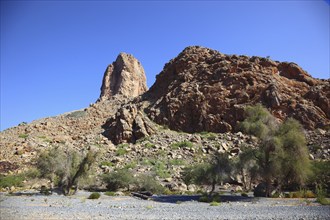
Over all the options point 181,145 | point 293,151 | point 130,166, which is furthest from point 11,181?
point 293,151

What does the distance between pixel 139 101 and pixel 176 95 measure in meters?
10.7

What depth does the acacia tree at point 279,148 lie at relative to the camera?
26422 millimetres

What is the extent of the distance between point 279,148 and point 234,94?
101 ft

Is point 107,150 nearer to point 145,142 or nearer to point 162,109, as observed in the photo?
point 145,142

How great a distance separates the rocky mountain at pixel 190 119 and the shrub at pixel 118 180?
3.33m

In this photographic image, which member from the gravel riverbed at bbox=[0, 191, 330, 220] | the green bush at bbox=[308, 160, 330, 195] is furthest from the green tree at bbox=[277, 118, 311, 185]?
the green bush at bbox=[308, 160, 330, 195]

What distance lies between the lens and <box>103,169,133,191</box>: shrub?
36219 millimetres

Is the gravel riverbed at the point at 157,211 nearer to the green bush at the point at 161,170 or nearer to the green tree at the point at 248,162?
the green tree at the point at 248,162

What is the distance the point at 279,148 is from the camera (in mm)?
26078

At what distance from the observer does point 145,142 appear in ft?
165

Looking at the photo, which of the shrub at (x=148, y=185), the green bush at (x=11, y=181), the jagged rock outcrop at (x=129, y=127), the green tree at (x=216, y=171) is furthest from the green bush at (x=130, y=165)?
the green tree at (x=216, y=171)

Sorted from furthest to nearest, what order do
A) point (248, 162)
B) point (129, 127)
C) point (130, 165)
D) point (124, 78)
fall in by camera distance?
point (124, 78), point (129, 127), point (130, 165), point (248, 162)

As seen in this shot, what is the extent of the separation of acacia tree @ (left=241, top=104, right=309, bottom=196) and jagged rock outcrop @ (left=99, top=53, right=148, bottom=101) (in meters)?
82.5

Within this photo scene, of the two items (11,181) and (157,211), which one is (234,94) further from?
(157,211)
